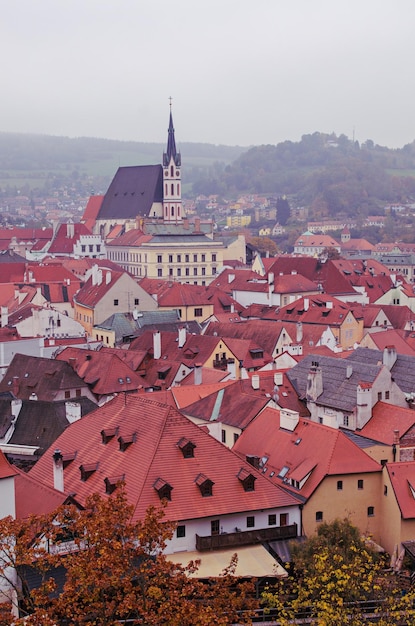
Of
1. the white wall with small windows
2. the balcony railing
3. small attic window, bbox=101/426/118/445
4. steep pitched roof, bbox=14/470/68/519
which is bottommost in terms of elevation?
the balcony railing

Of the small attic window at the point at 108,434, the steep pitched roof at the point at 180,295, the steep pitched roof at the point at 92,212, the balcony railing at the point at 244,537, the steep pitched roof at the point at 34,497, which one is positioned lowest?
the balcony railing at the point at 244,537

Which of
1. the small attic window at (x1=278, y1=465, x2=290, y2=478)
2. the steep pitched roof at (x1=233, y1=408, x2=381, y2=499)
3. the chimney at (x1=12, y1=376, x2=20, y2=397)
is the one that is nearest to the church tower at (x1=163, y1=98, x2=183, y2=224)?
the chimney at (x1=12, y1=376, x2=20, y2=397)

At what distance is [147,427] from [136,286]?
55.9 metres

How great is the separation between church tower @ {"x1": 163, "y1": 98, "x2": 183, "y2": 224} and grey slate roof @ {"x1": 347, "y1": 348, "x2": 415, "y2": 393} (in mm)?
101079

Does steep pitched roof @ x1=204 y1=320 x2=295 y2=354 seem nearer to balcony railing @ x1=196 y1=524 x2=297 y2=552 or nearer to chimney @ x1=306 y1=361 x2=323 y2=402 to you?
chimney @ x1=306 y1=361 x2=323 y2=402

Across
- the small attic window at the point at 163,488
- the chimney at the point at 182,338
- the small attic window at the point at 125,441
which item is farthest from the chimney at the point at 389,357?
the small attic window at the point at 163,488

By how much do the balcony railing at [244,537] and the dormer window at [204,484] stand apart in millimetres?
1597

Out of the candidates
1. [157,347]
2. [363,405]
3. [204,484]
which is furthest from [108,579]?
[157,347]

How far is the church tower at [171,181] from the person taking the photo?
523 ft

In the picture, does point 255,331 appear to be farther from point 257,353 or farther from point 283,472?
point 283,472

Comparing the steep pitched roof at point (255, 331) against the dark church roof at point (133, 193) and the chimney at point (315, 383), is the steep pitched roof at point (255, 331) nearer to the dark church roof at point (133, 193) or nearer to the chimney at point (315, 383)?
the chimney at point (315, 383)

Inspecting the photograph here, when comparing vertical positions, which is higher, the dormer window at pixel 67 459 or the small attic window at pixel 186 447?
the small attic window at pixel 186 447

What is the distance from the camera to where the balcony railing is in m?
35.7

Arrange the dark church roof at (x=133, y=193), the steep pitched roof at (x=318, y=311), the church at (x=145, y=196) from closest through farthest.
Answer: the steep pitched roof at (x=318, y=311) < the church at (x=145, y=196) < the dark church roof at (x=133, y=193)
